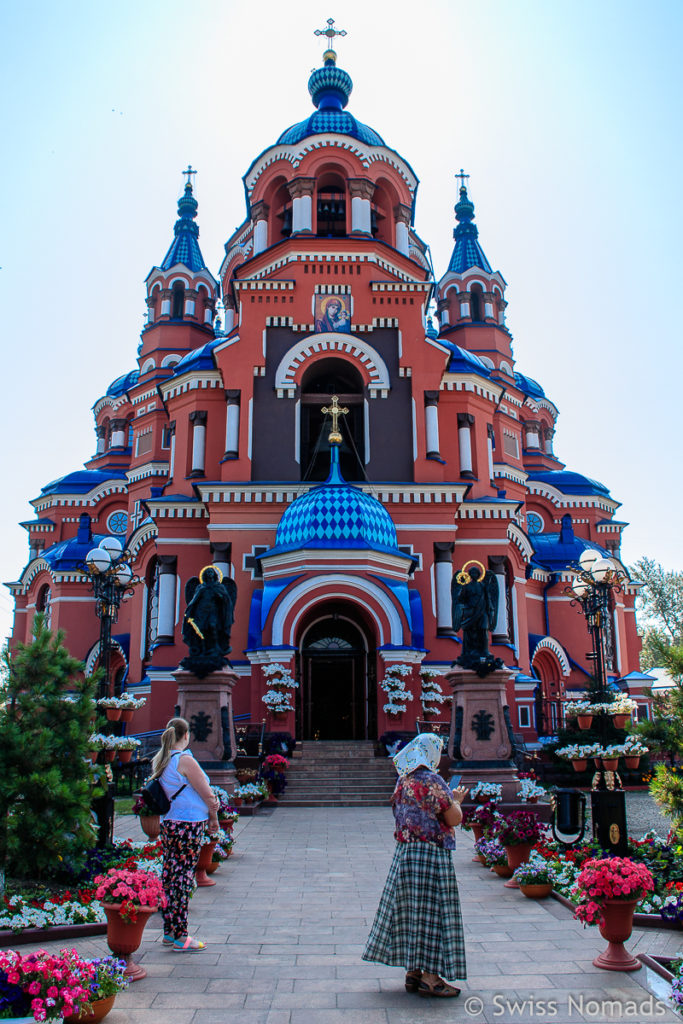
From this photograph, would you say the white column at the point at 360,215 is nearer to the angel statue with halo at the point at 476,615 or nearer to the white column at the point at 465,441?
the white column at the point at 465,441

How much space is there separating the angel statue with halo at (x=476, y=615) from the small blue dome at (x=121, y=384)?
2630 centimetres

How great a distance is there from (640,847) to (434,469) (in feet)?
52.0

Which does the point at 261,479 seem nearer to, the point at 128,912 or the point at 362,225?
the point at 362,225

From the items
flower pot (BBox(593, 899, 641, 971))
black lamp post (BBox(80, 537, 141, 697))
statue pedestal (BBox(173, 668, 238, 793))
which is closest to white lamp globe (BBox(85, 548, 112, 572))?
black lamp post (BBox(80, 537, 141, 697))

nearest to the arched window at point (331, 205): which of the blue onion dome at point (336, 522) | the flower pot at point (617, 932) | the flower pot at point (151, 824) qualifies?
the blue onion dome at point (336, 522)

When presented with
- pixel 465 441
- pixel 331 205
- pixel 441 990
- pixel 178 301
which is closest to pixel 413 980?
pixel 441 990

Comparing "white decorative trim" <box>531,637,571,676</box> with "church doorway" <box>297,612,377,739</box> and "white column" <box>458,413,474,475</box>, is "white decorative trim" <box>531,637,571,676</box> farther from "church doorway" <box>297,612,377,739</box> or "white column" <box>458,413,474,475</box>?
"church doorway" <box>297,612,377,739</box>

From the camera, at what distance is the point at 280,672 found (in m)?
19.0

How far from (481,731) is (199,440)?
13.9 m

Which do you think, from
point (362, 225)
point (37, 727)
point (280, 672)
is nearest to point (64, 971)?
point (37, 727)

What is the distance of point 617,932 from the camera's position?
5809 mm

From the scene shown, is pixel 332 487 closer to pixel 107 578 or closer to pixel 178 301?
pixel 107 578

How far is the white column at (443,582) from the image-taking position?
73.4 ft

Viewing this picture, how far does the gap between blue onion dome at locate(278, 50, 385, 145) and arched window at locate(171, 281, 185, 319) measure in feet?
27.7
